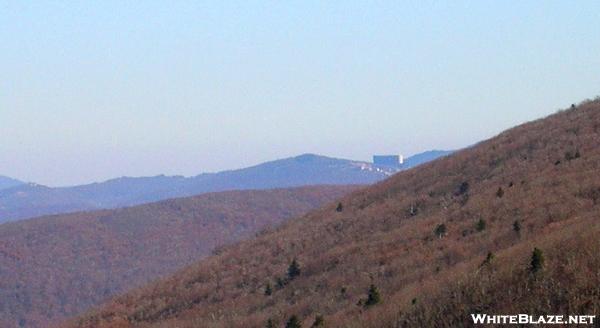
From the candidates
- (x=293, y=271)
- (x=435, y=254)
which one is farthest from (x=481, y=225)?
(x=293, y=271)

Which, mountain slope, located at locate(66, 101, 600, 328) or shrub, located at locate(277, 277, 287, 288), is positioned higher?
mountain slope, located at locate(66, 101, 600, 328)

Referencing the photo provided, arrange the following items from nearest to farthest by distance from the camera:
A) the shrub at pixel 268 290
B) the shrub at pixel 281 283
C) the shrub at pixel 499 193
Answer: the shrub at pixel 268 290
the shrub at pixel 281 283
the shrub at pixel 499 193

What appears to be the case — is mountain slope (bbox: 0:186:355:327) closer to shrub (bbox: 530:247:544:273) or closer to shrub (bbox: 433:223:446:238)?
shrub (bbox: 433:223:446:238)

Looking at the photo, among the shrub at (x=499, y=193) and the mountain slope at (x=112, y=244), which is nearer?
the shrub at (x=499, y=193)

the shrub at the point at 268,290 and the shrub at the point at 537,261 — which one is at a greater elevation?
the shrub at the point at 537,261

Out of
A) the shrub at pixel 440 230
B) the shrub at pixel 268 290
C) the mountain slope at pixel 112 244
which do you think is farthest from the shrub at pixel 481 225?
the mountain slope at pixel 112 244

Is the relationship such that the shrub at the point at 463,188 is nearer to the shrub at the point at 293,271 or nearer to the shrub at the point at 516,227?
the shrub at the point at 293,271

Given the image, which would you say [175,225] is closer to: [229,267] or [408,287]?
[229,267]

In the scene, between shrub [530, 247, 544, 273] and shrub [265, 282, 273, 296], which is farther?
shrub [265, 282, 273, 296]

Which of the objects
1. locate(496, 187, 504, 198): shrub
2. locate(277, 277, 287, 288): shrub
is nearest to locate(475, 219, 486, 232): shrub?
locate(496, 187, 504, 198): shrub
